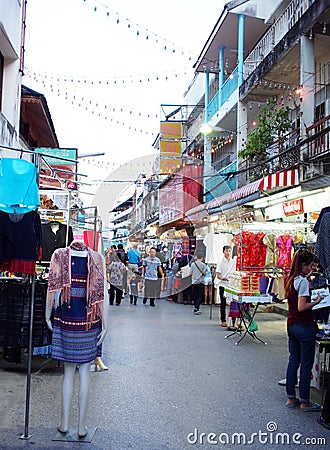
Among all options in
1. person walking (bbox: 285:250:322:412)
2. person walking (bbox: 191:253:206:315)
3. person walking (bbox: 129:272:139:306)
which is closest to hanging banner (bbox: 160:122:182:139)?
person walking (bbox: 129:272:139:306)

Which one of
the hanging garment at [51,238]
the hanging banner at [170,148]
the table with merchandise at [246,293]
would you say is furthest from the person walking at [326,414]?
the hanging banner at [170,148]

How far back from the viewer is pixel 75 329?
4309 mm

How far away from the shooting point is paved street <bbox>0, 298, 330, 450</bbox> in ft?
14.1

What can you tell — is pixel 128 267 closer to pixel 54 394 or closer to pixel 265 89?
pixel 265 89

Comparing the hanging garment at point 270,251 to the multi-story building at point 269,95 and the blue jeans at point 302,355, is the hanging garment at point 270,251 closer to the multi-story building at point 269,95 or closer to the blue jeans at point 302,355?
the multi-story building at point 269,95

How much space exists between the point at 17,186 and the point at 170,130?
1958 cm

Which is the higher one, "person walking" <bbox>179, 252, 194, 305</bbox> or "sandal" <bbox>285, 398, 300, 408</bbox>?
"person walking" <bbox>179, 252, 194, 305</bbox>

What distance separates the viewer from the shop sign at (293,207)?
11945mm

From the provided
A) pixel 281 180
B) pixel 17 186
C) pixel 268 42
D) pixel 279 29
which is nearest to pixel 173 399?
pixel 17 186

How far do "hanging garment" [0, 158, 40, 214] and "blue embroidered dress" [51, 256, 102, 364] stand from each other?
0.71m

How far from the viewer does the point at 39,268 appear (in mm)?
7770

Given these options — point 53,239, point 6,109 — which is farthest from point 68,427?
point 6,109

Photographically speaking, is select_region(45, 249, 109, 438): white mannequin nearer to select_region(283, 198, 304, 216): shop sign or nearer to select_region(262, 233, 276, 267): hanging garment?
select_region(262, 233, 276, 267): hanging garment

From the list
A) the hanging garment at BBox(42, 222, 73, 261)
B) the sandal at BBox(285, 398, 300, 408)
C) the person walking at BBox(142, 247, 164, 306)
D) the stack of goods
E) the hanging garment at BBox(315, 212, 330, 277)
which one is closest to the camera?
the sandal at BBox(285, 398, 300, 408)
